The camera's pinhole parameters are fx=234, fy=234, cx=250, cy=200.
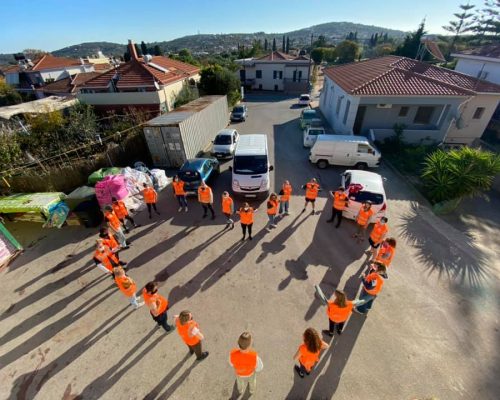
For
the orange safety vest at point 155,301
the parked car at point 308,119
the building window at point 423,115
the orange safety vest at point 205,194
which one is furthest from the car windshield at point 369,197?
the building window at point 423,115

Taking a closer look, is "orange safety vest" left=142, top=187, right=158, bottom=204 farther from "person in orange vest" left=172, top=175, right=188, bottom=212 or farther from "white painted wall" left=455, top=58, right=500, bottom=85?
"white painted wall" left=455, top=58, right=500, bottom=85

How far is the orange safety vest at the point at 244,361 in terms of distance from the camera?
12.5ft

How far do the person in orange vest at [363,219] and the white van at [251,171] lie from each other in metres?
3.85

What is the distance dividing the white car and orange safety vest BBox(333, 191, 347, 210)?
50 cm

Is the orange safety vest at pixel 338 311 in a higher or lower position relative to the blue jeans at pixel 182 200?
higher

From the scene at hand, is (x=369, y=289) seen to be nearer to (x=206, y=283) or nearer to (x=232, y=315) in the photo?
(x=232, y=315)

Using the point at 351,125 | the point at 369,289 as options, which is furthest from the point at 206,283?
the point at 351,125

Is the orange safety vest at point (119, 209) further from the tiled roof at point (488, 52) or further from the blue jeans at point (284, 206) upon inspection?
the tiled roof at point (488, 52)

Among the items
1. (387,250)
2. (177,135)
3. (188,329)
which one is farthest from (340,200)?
(177,135)

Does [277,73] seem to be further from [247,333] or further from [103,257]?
[247,333]

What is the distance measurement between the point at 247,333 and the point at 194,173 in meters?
7.49

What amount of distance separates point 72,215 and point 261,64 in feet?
113

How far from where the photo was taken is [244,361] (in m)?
3.84

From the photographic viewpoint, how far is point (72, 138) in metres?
13.2
